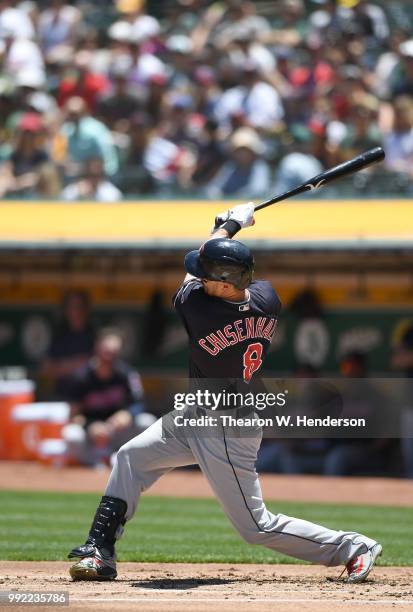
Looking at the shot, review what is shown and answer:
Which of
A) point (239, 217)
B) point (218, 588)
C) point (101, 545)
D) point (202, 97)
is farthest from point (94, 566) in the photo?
point (202, 97)

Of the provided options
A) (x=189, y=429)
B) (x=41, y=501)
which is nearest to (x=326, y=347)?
(x=41, y=501)

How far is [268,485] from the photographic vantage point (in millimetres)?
10133

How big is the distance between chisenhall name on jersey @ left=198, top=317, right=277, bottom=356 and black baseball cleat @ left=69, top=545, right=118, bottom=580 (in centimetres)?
100

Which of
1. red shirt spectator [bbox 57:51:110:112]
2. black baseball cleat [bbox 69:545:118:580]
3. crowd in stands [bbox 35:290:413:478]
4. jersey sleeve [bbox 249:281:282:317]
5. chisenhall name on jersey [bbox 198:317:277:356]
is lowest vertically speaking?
black baseball cleat [bbox 69:545:118:580]

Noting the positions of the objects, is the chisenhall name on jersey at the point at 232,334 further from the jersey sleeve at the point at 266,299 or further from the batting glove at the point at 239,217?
the batting glove at the point at 239,217

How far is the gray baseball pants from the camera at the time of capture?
5082 mm

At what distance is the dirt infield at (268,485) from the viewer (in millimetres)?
9477

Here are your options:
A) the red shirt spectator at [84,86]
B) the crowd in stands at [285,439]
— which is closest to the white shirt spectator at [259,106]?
the red shirt spectator at [84,86]

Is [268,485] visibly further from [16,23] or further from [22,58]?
[16,23]

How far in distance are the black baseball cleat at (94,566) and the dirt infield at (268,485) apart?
4158mm

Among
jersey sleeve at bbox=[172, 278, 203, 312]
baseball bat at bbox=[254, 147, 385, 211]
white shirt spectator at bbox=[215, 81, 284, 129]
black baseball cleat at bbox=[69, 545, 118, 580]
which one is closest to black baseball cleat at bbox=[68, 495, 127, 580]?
black baseball cleat at bbox=[69, 545, 118, 580]

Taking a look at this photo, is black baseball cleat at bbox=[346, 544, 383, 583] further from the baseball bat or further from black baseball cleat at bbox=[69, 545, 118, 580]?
the baseball bat

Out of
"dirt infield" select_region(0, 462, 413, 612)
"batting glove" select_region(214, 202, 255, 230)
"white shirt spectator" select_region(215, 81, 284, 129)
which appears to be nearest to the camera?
"dirt infield" select_region(0, 462, 413, 612)

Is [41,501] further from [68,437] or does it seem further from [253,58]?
[253,58]
